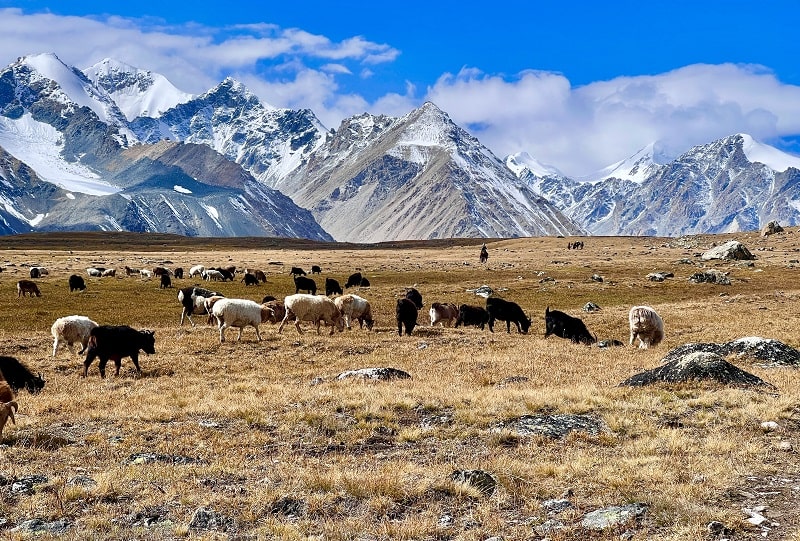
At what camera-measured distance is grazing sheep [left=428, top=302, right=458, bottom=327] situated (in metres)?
36.4

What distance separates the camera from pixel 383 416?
47.2ft

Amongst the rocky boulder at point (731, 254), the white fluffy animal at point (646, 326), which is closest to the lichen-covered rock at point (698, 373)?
the white fluffy animal at point (646, 326)

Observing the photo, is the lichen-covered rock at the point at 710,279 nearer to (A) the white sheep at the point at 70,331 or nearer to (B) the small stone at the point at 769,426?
(B) the small stone at the point at 769,426

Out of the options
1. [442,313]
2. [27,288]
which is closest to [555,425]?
[442,313]

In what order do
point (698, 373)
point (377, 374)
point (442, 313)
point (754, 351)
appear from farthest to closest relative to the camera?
point (442, 313) → point (754, 351) → point (377, 374) → point (698, 373)

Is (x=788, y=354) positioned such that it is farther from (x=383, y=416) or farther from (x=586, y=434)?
(x=383, y=416)

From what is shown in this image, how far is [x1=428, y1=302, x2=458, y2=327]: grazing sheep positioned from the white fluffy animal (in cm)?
1160

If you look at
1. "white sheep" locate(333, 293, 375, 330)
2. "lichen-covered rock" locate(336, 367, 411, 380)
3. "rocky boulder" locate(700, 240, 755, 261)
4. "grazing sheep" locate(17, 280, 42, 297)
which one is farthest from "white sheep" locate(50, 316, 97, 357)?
"rocky boulder" locate(700, 240, 755, 261)

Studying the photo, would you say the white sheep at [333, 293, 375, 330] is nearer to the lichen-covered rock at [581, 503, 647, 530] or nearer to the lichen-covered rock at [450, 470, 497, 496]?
the lichen-covered rock at [450, 470, 497, 496]

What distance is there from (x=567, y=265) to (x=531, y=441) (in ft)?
249

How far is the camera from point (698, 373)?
1706 centimetres

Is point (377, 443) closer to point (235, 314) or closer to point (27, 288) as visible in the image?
point (235, 314)

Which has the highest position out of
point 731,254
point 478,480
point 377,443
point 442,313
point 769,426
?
point 731,254

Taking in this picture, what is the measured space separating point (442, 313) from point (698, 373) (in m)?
20.5
